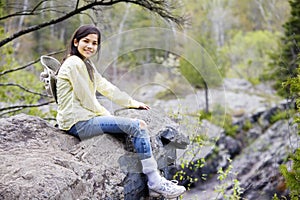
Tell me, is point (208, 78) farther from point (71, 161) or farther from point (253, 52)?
point (253, 52)

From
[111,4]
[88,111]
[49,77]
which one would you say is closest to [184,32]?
[111,4]

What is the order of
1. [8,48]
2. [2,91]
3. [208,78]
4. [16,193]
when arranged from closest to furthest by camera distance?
[16,193]
[208,78]
[8,48]
[2,91]

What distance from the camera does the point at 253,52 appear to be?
79.0 feet

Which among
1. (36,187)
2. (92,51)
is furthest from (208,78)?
(36,187)

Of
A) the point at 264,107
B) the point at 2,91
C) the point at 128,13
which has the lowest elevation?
the point at 264,107

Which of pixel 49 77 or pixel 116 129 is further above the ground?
pixel 49 77

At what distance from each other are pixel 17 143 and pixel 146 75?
1.84 meters

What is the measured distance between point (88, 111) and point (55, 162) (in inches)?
21.5

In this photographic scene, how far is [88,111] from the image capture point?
3146 millimetres

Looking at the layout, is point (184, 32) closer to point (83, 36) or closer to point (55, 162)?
point (83, 36)

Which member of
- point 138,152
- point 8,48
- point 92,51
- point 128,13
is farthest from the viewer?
point 128,13

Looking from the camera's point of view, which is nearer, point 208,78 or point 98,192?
point 98,192

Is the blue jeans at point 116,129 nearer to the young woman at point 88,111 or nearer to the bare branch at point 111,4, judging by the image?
the young woman at point 88,111

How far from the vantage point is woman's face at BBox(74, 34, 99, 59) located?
3258 mm
